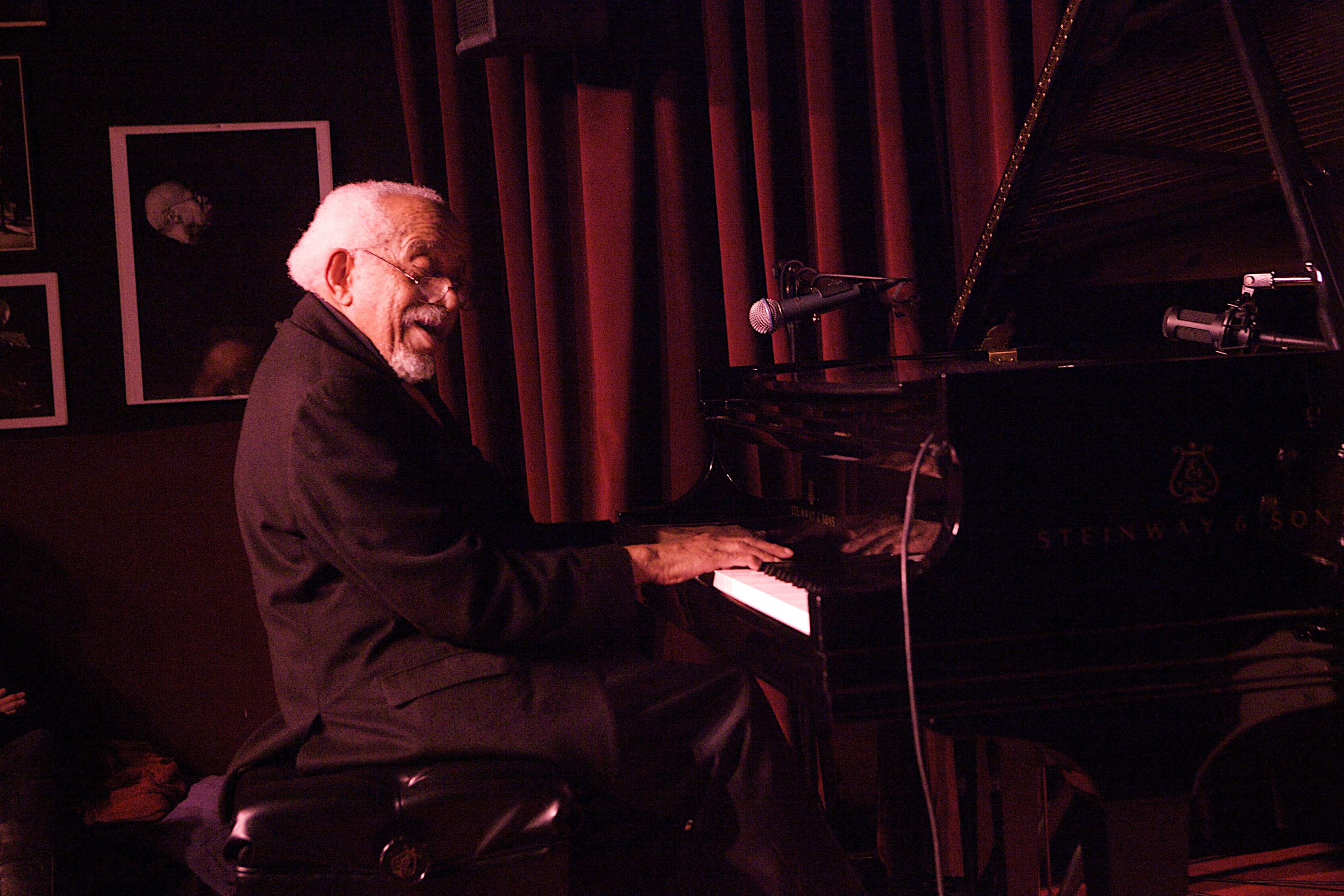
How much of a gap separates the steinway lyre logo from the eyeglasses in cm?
118

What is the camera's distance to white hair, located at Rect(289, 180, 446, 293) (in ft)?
5.62

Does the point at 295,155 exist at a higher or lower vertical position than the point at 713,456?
higher

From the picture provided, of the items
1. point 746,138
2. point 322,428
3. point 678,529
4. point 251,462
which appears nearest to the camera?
point 322,428

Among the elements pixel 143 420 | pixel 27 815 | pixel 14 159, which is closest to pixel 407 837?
pixel 27 815

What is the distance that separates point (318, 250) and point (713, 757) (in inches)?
42.0

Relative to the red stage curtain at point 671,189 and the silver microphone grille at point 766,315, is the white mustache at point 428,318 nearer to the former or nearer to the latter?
the silver microphone grille at point 766,315

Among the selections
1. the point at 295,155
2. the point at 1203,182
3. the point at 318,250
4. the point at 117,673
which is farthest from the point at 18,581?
the point at 1203,182

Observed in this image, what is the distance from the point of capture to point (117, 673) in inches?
120

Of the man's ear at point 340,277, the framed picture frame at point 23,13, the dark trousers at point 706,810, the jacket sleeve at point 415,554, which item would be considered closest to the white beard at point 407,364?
the man's ear at point 340,277

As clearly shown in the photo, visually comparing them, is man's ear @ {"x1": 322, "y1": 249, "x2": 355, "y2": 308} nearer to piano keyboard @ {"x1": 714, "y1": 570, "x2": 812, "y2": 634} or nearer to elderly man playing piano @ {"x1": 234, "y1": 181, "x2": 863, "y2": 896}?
elderly man playing piano @ {"x1": 234, "y1": 181, "x2": 863, "y2": 896}

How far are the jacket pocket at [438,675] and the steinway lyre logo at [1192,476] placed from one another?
896 millimetres

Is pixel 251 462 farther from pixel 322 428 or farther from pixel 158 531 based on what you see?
pixel 158 531

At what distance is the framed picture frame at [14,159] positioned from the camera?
3.00 meters

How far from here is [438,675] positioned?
1.38 meters
